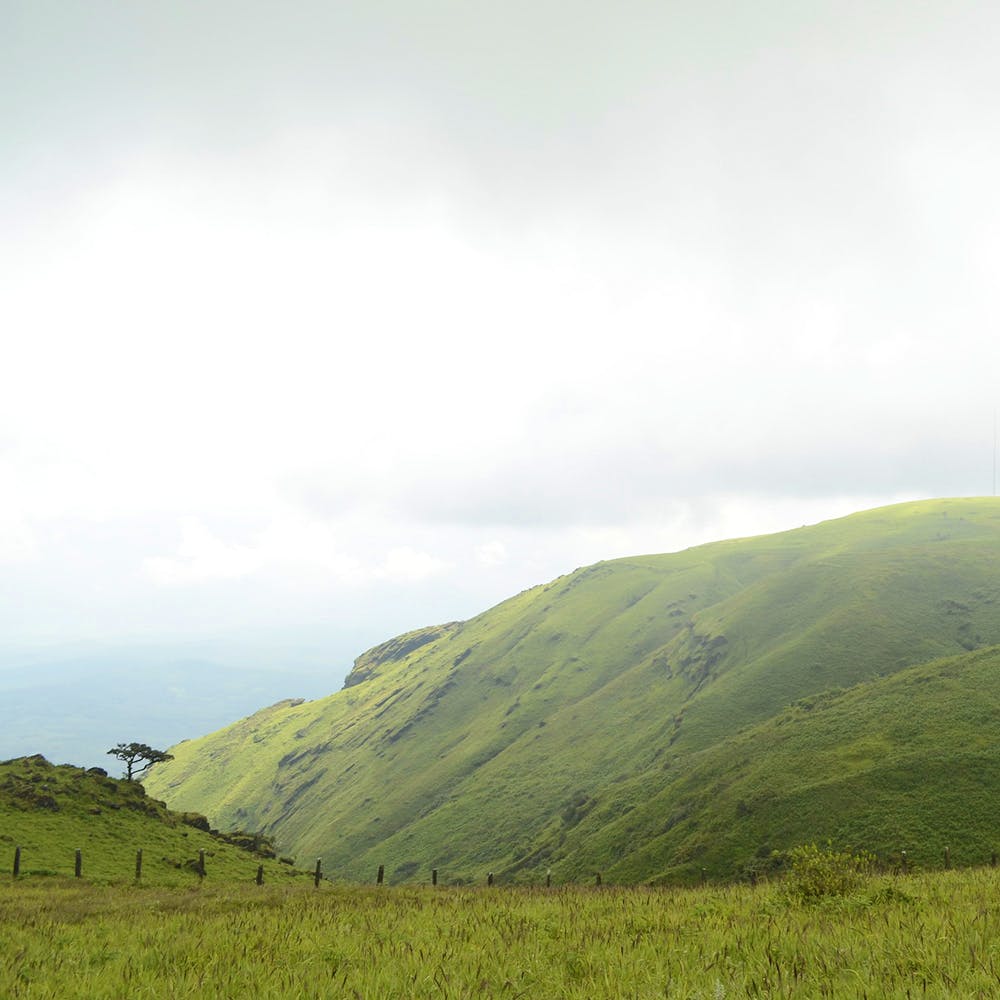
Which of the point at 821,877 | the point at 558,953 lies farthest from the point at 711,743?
the point at 558,953

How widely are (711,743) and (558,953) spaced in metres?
95.5

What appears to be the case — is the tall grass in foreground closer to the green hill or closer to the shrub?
the shrub

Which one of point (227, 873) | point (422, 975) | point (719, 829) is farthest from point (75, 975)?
point (719, 829)

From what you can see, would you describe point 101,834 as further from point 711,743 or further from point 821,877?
point 711,743

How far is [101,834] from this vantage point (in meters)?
56.2

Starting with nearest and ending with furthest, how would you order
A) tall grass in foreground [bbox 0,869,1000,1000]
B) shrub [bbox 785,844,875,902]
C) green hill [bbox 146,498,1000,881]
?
tall grass in foreground [bbox 0,869,1000,1000], shrub [bbox 785,844,875,902], green hill [bbox 146,498,1000,881]

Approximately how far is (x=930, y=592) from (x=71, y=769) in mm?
137113

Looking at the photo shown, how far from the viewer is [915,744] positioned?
58281 millimetres

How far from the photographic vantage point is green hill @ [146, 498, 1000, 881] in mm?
55531

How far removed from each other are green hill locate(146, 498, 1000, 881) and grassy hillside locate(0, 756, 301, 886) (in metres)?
39.2

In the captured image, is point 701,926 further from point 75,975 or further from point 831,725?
point 831,725

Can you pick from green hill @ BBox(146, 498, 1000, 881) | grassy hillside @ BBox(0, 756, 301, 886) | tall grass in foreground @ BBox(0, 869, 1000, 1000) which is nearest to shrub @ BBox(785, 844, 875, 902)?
tall grass in foreground @ BBox(0, 869, 1000, 1000)

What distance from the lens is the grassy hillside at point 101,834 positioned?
48.0 meters

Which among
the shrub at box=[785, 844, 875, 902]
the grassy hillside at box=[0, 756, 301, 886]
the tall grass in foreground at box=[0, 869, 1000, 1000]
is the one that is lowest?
the grassy hillside at box=[0, 756, 301, 886]
